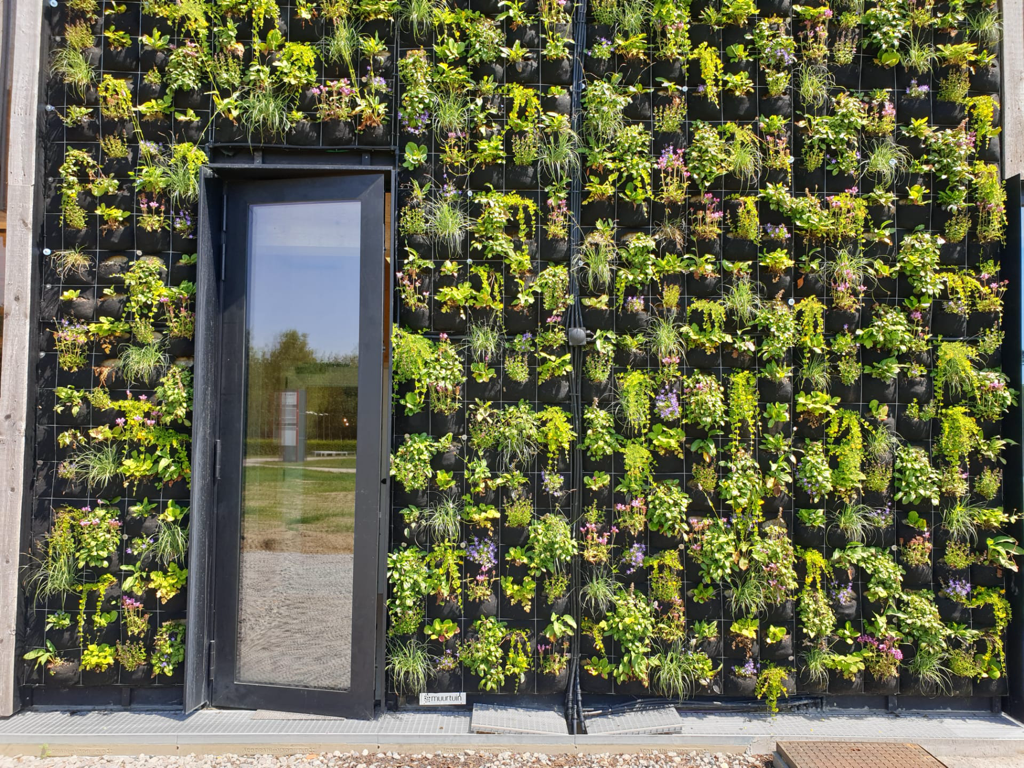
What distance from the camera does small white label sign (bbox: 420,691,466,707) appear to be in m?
3.20

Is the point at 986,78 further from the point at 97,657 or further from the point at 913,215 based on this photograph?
the point at 97,657

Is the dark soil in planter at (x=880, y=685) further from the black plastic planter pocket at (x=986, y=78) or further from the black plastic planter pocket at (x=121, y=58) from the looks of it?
the black plastic planter pocket at (x=121, y=58)

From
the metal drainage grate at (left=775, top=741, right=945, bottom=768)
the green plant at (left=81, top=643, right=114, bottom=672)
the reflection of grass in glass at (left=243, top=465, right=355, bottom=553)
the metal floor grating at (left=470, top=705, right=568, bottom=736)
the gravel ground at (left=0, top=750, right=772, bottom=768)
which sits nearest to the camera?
the metal drainage grate at (left=775, top=741, right=945, bottom=768)

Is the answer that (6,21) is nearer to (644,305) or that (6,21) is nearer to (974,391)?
(644,305)

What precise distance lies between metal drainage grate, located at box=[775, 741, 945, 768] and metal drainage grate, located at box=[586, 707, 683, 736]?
0.53 meters

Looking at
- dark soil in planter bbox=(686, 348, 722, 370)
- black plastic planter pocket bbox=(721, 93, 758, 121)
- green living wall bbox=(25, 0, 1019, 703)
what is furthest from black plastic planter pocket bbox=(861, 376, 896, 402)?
black plastic planter pocket bbox=(721, 93, 758, 121)

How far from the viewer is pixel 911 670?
326cm

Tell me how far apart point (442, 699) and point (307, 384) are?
1.91 metres

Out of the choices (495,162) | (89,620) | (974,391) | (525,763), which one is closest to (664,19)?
(495,162)

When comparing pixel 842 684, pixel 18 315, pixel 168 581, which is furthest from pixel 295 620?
pixel 842 684

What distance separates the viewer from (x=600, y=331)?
130 inches

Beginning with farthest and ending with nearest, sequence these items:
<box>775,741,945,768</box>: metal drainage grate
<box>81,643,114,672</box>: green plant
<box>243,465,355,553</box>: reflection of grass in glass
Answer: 1. <box>243,465,355,553</box>: reflection of grass in glass
2. <box>81,643,114,672</box>: green plant
3. <box>775,741,945,768</box>: metal drainage grate

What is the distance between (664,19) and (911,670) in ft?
12.9

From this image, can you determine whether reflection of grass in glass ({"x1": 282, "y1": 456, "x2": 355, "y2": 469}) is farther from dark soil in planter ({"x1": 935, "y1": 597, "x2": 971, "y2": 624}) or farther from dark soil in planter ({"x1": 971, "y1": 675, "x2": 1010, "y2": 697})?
dark soil in planter ({"x1": 971, "y1": 675, "x2": 1010, "y2": 697})
